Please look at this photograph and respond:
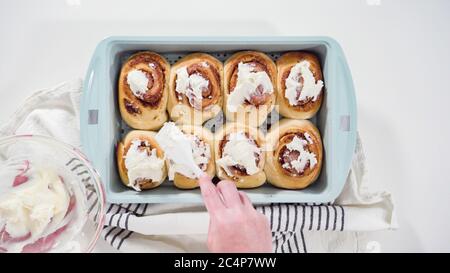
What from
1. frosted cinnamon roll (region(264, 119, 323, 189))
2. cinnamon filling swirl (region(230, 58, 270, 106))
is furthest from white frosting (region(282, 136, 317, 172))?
cinnamon filling swirl (region(230, 58, 270, 106))

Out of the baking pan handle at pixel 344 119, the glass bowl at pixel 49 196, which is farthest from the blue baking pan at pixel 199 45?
the glass bowl at pixel 49 196

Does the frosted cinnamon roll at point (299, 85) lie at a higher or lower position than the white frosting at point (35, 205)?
higher

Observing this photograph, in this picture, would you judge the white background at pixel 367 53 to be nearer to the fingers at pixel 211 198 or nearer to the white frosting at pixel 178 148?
the white frosting at pixel 178 148

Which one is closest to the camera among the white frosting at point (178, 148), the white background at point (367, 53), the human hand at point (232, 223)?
the human hand at point (232, 223)

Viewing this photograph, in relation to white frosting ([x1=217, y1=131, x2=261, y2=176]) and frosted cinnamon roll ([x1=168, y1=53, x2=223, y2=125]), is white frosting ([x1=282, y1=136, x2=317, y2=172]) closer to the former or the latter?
white frosting ([x1=217, y1=131, x2=261, y2=176])

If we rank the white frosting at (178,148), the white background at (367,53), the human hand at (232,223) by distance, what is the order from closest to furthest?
the human hand at (232,223) → the white frosting at (178,148) → the white background at (367,53)
